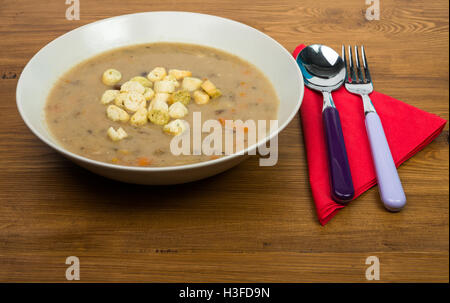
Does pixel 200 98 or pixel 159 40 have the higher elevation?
pixel 159 40

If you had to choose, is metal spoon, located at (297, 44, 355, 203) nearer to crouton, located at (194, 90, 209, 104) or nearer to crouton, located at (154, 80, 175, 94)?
crouton, located at (194, 90, 209, 104)

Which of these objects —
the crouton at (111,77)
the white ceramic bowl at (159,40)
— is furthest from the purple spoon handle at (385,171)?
the crouton at (111,77)

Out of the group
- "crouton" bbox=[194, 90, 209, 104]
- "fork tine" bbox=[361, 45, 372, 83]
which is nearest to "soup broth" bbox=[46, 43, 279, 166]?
"crouton" bbox=[194, 90, 209, 104]

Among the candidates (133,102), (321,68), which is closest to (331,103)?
(321,68)

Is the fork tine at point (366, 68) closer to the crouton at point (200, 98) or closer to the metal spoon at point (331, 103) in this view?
the metal spoon at point (331, 103)

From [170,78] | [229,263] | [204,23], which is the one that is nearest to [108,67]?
[170,78]

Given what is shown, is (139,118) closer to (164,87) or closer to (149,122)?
(149,122)
